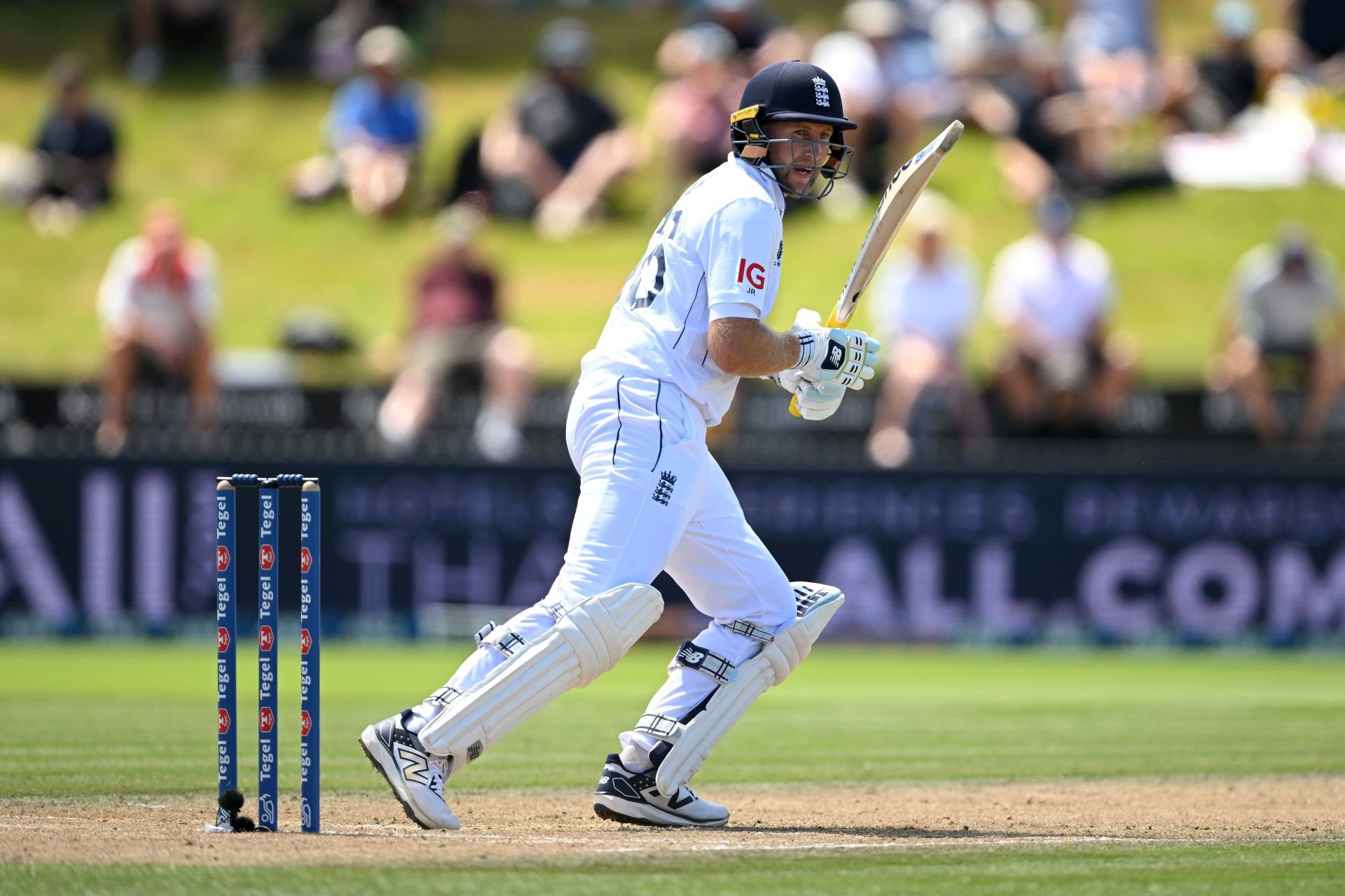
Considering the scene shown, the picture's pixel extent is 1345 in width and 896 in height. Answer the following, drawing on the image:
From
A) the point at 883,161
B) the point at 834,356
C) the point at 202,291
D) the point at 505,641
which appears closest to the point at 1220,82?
the point at 883,161

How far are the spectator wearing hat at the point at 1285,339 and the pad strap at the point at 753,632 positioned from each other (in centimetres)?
1007

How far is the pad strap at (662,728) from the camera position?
249 inches

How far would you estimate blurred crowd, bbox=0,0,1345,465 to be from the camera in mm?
15359

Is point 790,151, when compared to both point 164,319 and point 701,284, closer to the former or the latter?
point 701,284

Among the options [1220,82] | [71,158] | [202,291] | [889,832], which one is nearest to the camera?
[889,832]

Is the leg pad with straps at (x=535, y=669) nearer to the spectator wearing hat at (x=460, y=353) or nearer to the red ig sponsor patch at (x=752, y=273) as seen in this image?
the red ig sponsor patch at (x=752, y=273)

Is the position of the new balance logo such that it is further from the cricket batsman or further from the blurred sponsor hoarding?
the blurred sponsor hoarding

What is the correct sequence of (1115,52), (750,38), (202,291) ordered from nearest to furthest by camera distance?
(202,291) → (750,38) → (1115,52)

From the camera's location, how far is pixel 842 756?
8.51 meters

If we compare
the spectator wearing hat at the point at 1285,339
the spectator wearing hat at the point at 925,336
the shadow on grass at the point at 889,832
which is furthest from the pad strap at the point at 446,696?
the spectator wearing hat at the point at 1285,339

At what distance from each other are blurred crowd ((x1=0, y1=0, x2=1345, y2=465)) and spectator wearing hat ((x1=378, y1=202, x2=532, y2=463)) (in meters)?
A: 0.02

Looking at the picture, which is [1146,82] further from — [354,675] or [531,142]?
[354,675]

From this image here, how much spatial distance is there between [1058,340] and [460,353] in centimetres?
474

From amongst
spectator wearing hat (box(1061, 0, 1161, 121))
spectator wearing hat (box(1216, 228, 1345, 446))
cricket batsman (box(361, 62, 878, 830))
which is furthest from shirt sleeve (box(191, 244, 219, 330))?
cricket batsman (box(361, 62, 878, 830))
